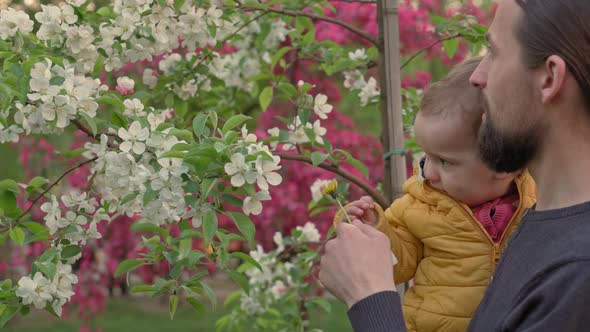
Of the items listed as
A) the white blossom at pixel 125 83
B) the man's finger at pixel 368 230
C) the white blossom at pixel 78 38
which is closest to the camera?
the man's finger at pixel 368 230

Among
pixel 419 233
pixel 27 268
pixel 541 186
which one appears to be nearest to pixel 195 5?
pixel 419 233

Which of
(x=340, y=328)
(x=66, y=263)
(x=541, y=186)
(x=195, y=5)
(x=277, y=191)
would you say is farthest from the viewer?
(x=340, y=328)

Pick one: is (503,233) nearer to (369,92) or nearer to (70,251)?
(70,251)

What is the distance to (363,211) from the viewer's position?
6.11 ft

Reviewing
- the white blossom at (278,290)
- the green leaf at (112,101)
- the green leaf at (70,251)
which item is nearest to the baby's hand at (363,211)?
the green leaf at (112,101)

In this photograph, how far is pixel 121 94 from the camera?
2.30m

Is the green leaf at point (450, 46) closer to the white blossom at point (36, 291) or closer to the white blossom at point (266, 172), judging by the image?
the white blossom at point (266, 172)

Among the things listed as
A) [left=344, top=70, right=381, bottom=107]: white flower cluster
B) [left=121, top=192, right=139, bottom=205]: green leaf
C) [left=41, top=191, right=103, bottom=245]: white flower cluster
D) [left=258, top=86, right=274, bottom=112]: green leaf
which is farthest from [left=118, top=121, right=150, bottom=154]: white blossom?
[left=344, top=70, right=381, bottom=107]: white flower cluster

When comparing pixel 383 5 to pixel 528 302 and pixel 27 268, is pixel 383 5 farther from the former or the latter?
pixel 27 268

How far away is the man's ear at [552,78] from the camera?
4.22 ft

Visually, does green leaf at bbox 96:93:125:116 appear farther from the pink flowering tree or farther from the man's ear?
the man's ear

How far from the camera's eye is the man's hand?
153 cm

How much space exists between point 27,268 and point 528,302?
7.63 meters

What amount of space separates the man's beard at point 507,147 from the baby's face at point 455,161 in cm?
27
